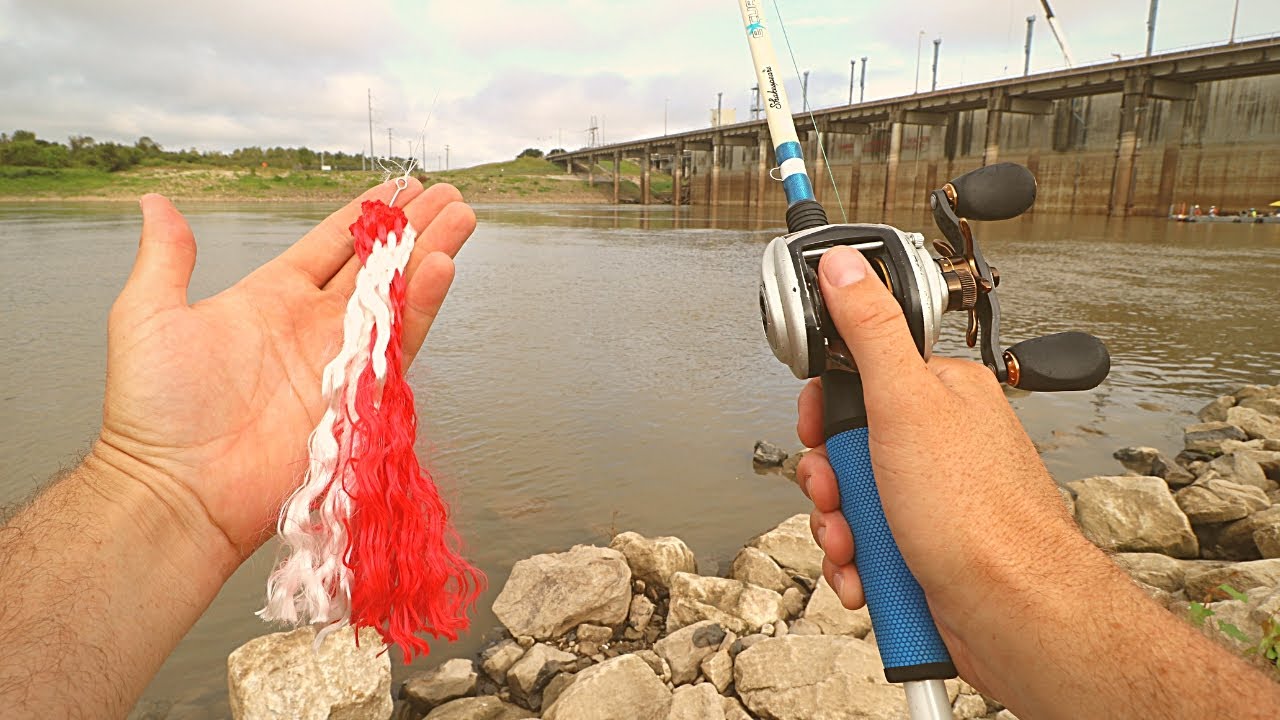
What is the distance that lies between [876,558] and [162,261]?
6.98ft

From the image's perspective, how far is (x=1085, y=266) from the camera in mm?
16812

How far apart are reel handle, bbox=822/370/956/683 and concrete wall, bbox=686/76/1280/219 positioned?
37962 millimetres

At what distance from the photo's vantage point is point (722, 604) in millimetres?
3756

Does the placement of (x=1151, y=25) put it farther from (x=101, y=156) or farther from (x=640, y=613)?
(x=101, y=156)

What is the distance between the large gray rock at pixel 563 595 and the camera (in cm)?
369

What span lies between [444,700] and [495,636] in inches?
21.6

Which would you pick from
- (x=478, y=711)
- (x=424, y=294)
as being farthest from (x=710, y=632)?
(x=424, y=294)

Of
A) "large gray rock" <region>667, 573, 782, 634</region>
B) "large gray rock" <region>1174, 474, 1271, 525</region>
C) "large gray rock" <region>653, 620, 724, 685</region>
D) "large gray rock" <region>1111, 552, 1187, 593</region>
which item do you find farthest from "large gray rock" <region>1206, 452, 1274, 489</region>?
"large gray rock" <region>653, 620, 724, 685</region>

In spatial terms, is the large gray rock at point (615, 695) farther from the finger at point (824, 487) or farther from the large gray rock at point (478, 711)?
the finger at point (824, 487)

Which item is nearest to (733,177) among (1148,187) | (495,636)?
(1148,187)

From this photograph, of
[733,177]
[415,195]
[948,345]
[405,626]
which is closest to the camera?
[405,626]

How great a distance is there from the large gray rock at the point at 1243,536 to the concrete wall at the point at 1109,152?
34.0 m

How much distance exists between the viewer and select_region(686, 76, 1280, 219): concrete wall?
30.4 m

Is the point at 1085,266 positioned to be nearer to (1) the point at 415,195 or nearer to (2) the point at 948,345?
(2) the point at 948,345
